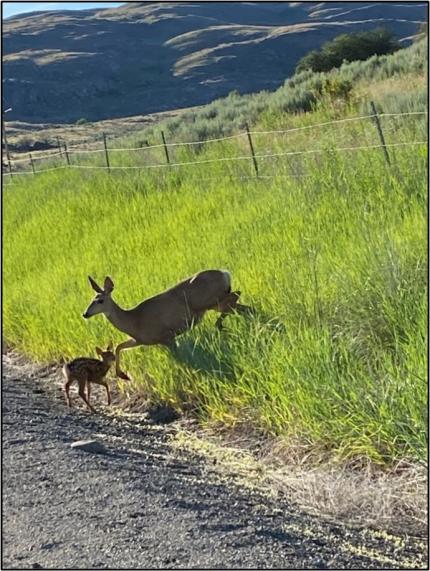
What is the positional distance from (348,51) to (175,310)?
2946cm

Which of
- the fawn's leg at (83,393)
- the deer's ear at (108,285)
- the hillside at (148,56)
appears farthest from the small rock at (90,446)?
the hillside at (148,56)

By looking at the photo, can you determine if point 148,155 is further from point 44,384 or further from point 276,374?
point 276,374

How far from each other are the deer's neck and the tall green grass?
283mm

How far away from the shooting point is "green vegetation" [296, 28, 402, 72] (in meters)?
37.2

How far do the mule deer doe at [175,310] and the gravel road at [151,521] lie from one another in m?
2.06

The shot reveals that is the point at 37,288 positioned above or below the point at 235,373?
below

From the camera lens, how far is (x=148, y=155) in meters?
20.6

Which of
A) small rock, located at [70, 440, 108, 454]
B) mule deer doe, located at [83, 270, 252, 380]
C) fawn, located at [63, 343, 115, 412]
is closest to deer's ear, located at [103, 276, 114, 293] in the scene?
mule deer doe, located at [83, 270, 252, 380]

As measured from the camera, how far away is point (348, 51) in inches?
1465

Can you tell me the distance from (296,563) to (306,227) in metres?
6.36

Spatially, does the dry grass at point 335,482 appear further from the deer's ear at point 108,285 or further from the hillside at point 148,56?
the hillside at point 148,56

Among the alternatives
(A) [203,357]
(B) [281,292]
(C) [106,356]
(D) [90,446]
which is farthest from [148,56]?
(D) [90,446]

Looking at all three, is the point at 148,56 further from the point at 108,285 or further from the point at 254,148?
the point at 108,285

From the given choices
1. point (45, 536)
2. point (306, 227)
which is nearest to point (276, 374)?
point (45, 536)
